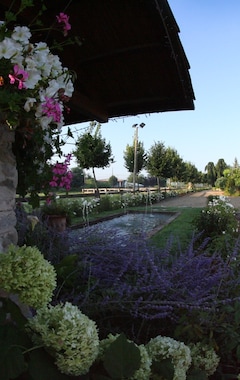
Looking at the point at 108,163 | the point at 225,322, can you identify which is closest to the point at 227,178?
the point at 108,163

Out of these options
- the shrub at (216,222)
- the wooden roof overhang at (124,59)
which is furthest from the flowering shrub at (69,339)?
the shrub at (216,222)

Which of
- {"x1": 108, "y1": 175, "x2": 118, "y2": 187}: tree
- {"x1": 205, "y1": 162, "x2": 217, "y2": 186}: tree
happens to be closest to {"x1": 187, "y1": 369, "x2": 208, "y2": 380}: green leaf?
{"x1": 108, "y1": 175, "x2": 118, "y2": 187}: tree

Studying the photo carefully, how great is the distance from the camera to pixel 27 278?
119 cm

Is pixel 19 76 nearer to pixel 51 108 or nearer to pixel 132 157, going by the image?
pixel 51 108

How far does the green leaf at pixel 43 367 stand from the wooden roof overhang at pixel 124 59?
6.96 feet

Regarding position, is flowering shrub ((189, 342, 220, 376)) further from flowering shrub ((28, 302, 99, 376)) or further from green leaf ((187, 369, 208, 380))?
flowering shrub ((28, 302, 99, 376))

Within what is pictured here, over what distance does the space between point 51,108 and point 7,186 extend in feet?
1.71

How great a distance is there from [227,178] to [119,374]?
29.6m

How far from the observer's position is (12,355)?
100 cm

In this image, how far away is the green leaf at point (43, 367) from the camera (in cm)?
101

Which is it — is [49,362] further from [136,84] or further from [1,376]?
[136,84]

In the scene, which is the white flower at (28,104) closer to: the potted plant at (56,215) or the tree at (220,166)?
the potted plant at (56,215)

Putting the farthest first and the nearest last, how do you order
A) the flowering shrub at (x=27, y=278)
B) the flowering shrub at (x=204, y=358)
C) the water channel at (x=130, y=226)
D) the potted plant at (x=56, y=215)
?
1. the potted plant at (x=56, y=215)
2. the water channel at (x=130, y=226)
3. the flowering shrub at (x=204, y=358)
4. the flowering shrub at (x=27, y=278)

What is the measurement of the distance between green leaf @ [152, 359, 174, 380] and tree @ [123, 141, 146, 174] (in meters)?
25.1
